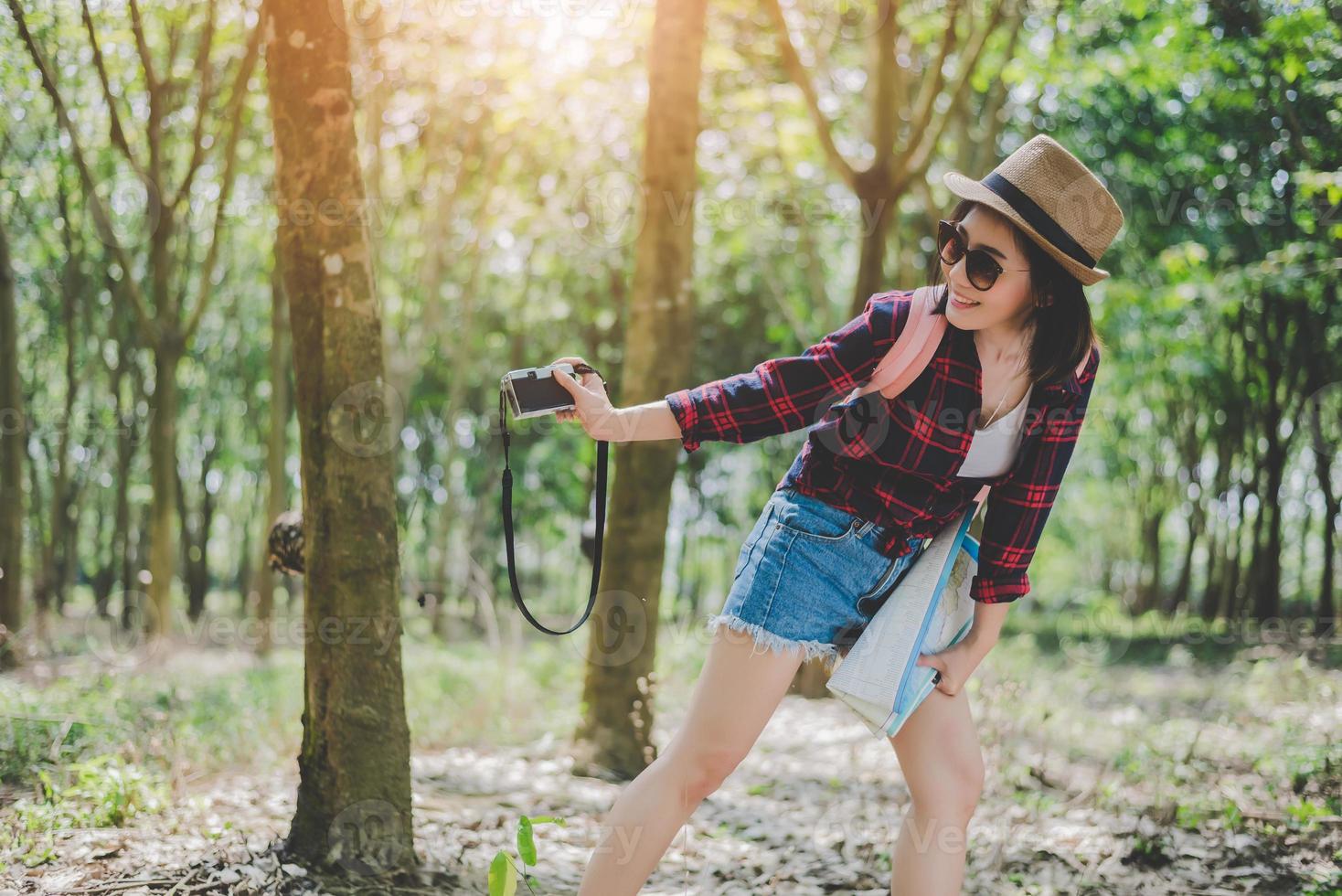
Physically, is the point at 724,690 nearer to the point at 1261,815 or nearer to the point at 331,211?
the point at 331,211

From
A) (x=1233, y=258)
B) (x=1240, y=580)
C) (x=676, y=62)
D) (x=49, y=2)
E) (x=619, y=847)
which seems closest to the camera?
(x=619, y=847)

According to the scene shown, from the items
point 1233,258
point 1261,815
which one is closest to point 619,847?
point 1261,815

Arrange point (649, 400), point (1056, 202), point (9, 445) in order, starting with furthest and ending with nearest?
point (9, 445) → point (649, 400) → point (1056, 202)

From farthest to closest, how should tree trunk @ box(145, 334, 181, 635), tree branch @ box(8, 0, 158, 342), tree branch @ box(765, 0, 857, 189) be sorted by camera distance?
tree trunk @ box(145, 334, 181, 635), tree branch @ box(765, 0, 857, 189), tree branch @ box(8, 0, 158, 342)

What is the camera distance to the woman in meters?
2.35

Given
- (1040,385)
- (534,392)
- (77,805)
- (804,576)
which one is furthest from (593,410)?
(77,805)

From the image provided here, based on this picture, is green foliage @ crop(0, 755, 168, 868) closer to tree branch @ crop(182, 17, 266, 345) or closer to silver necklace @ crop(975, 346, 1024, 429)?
silver necklace @ crop(975, 346, 1024, 429)

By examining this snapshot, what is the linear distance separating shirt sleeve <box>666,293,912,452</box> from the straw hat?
35 centimetres

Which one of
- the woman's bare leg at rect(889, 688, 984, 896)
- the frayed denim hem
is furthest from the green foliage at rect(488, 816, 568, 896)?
the woman's bare leg at rect(889, 688, 984, 896)

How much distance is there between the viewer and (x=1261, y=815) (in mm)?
4180

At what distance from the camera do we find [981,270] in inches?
91.9

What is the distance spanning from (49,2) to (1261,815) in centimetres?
824

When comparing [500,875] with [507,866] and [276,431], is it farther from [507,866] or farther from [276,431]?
[276,431]

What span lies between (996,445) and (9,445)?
7.89m
